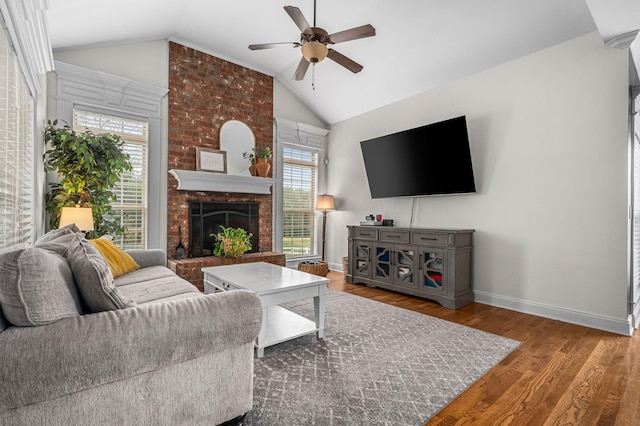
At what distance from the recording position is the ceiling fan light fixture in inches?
103

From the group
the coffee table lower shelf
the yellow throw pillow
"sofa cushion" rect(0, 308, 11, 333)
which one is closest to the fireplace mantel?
the yellow throw pillow

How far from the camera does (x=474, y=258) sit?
12.8 feet

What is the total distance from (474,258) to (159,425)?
3621mm

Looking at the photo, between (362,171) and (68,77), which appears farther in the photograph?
(362,171)

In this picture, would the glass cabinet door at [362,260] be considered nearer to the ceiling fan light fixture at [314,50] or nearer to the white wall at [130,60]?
the ceiling fan light fixture at [314,50]

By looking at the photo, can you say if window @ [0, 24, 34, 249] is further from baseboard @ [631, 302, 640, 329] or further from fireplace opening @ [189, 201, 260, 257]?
baseboard @ [631, 302, 640, 329]

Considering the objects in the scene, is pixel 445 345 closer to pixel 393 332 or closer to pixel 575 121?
pixel 393 332

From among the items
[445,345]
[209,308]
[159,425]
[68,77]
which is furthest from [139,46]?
[445,345]

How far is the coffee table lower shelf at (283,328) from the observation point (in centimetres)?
237

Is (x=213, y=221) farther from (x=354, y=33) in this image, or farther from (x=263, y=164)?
(x=354, y=33)

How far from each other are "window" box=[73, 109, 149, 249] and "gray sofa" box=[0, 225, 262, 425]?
2692mm

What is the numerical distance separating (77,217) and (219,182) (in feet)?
6.36

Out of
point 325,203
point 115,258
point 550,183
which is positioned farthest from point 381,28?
point 115,258

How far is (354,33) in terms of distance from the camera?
2.66m
